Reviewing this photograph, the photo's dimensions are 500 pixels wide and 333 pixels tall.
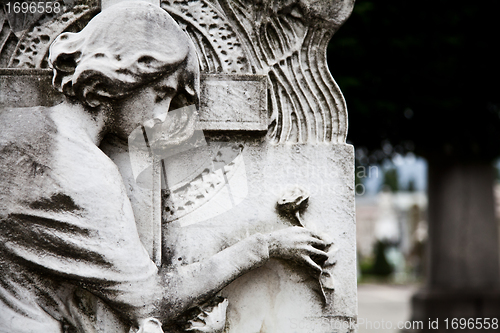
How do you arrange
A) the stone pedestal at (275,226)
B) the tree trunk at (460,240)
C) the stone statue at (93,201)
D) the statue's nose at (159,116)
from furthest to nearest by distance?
the tree trunk at (460,240) < the stone pedestal at (275,226) < the statue's nose at (159,116) < the stone statue at (93,201)

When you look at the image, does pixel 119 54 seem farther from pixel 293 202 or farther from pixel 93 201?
pixel 293 202

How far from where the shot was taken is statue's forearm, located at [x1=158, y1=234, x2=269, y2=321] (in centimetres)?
216

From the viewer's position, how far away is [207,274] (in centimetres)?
221

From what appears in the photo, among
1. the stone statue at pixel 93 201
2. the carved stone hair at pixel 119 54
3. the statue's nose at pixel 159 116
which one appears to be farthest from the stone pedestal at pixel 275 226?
the carved stone hair at pixel 119 54

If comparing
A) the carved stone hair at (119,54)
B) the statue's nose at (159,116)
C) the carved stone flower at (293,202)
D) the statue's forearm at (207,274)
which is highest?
the carved stone hair at (119,54)

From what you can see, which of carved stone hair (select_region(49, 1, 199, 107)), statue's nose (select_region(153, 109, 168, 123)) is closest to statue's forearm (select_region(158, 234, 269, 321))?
statue's nose (select_region(153, 109, 168, 123))

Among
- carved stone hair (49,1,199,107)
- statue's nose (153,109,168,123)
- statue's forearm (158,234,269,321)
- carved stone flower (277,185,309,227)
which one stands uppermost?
carved stone hair (49,1,199,107)

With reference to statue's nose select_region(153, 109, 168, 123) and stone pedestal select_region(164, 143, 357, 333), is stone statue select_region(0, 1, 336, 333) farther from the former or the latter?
stone pedestal select_region(164, 143, 357, 333)

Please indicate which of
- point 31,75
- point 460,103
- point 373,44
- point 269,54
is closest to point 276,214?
point 269,54

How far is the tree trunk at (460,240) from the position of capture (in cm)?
877

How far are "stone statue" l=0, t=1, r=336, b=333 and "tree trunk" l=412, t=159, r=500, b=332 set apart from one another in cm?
742

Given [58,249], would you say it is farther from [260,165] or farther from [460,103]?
[460,103]

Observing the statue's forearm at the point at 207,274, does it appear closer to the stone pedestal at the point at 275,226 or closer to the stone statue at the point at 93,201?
the stone statue at the point at 93,201

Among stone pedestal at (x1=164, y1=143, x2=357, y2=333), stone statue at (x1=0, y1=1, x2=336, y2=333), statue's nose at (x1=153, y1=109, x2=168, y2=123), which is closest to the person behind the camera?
stone statue at (x1=0, y1=1, x2=336, y2=333)
